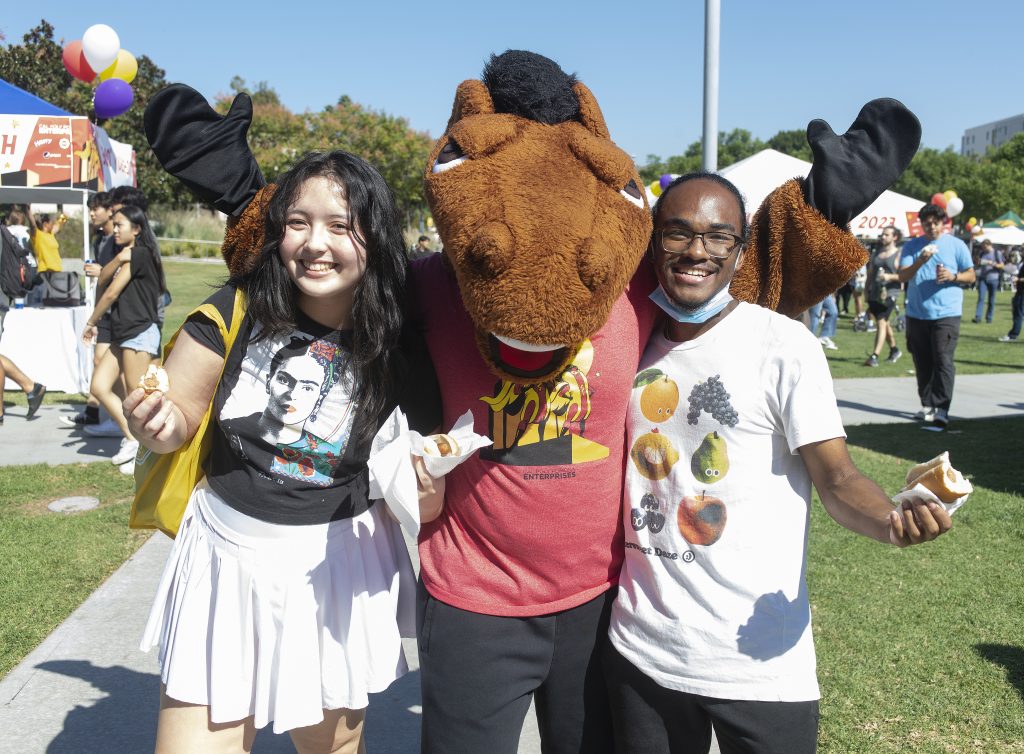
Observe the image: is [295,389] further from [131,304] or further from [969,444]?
[969,444]

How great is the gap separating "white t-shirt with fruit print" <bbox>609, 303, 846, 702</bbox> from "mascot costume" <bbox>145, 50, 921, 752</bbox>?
0.51 ft

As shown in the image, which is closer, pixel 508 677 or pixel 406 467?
pixel 406 467

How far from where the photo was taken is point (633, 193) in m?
1.84

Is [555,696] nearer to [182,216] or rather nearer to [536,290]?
[536,290]

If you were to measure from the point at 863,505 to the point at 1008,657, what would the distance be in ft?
7.99

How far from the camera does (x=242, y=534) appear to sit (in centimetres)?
204

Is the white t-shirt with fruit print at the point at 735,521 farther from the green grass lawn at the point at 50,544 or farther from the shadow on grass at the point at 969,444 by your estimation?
the shadow on grass at the point at 969,444

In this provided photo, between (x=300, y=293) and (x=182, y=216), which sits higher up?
(x=182, y=216)

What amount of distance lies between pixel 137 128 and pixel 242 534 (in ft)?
108

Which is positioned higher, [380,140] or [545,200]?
[380,140]

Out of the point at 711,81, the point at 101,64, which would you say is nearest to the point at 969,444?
the point at 711,81

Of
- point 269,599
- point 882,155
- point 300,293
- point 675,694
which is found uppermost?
point 882,155

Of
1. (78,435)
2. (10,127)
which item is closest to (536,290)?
(78,435)

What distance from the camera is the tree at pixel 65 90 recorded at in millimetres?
30109
